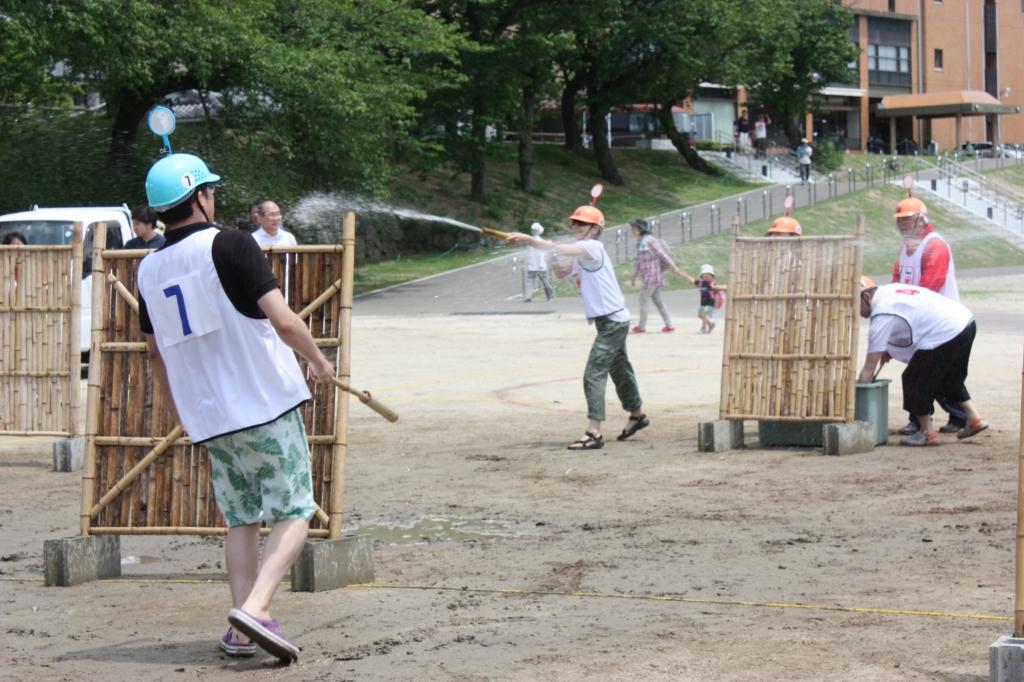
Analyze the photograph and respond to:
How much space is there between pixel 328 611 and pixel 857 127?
→ 79.8 m

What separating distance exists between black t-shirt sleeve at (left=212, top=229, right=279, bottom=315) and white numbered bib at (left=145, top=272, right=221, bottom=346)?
0.33ft

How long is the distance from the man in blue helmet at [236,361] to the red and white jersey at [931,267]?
694cm

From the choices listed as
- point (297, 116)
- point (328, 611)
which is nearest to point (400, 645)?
point (328, 611)

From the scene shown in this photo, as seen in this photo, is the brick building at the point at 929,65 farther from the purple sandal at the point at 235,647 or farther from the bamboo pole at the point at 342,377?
the purple sandal at the point at 235,647

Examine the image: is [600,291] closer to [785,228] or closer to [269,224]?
[785,228]

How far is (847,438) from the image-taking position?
1088cm

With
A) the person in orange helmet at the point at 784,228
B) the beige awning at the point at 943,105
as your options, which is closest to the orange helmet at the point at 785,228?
the person in orange helmet at the point at 784,228

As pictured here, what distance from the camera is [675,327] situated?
23.5 metres

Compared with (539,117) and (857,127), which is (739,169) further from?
(857,127)

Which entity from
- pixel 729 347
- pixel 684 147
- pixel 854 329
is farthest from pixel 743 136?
pixel 854 329

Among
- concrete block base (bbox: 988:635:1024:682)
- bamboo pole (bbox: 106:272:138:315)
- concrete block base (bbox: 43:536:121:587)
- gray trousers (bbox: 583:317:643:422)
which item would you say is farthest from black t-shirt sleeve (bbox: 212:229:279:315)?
gray trousers (bbox: 583:317:643:422)

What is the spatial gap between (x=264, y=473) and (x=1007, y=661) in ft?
8.87

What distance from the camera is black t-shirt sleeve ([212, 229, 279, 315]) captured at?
18.1 ft

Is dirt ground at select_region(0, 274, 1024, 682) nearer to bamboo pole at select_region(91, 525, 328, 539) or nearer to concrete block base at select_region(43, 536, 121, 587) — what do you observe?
concrete block base at select_region(43, 536, 121, 587)
